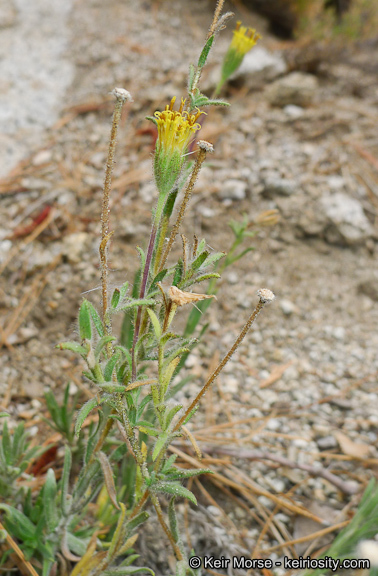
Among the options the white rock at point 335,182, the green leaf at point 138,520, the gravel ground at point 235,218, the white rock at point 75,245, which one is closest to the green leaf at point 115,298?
the green leaf at point 138,520

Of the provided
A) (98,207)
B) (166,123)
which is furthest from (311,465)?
(98,207)

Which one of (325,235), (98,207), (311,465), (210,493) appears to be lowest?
(210,493)

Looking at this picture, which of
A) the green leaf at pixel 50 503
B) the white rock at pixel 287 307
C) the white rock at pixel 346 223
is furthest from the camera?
the white rock at pixel 346 223

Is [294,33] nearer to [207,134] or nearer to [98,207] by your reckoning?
[207,134]

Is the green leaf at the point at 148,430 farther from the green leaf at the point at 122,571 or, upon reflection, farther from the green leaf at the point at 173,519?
the green leaf at the point at 122,571

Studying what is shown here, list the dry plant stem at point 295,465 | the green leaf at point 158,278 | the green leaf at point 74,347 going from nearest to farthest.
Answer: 1. the green leaf at point 74,347
2. the green leaf at point 158,278
3. the dry plant stem at point 295,465

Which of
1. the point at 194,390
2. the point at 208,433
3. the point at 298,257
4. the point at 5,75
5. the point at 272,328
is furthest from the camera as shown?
the point at 5,75

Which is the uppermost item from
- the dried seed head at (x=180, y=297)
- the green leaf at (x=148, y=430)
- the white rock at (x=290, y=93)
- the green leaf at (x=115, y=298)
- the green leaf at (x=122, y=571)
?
the white rock at (x=290, y=93)
